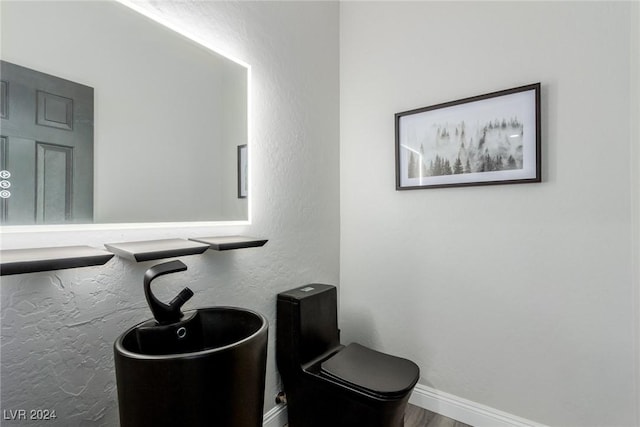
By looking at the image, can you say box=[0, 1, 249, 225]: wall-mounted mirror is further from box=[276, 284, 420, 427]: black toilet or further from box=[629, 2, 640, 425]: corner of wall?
box=[629, 2, 640, 425]: corner of wall

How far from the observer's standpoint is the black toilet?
1.25m

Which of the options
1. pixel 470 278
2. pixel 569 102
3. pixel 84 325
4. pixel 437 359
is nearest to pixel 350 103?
pixel 569 102

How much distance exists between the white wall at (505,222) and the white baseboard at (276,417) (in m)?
0.67

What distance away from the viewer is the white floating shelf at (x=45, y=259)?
2.24ft

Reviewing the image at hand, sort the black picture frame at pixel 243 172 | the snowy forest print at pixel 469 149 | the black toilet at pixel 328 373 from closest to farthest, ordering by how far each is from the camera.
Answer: the black toilet at pixel 328 373, the black picture frame at pixel 243 172, the snowy forest print at pixel 469 149

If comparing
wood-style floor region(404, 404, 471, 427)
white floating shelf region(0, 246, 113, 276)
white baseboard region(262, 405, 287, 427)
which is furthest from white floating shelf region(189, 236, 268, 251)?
wood-style floor region(404, 404, 471, 427)

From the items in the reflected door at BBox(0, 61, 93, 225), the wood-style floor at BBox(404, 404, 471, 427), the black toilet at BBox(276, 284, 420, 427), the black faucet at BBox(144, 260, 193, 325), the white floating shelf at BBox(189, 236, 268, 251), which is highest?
the reflected door at BBox(0, 61, 93, 225)

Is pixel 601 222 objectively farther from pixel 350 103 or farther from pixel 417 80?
pixel 350 103

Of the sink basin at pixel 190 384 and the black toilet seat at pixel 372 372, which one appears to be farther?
the black toilet seat at pixel 372 372

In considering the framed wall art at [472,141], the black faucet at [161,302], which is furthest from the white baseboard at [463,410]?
the black faucet at [161,302]

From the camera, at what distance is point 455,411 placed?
1.71m

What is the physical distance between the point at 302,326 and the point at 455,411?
1.03 metres

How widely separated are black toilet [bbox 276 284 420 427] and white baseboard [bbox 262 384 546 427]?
0.37 feet

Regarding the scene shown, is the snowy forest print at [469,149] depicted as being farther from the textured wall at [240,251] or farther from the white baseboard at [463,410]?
the white baseboard at [463,410]
